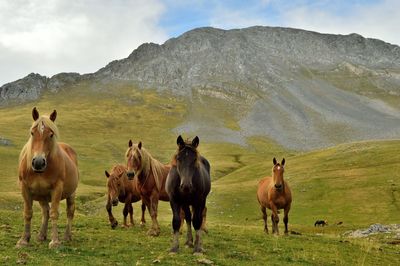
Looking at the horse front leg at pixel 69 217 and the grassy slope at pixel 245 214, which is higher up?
the horse front leg at pixel 69 217

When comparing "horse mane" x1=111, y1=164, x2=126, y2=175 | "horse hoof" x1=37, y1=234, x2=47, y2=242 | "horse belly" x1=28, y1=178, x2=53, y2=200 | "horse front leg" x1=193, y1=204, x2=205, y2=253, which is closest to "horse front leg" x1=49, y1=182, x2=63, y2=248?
"horse belly" x1=28, y1=178, x2=53, y2=200

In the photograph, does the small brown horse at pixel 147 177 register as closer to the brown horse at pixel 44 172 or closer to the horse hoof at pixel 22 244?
the brown horse at pixel 44 172

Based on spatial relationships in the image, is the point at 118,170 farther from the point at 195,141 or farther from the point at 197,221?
the point at 195,141

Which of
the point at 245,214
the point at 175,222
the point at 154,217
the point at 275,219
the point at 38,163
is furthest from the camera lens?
the point at 245,214

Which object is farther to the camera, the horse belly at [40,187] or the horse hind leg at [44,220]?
the horse hind leg at [44,220]

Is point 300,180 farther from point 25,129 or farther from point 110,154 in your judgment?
point 25,129

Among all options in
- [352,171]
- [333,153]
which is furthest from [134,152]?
[333,153]

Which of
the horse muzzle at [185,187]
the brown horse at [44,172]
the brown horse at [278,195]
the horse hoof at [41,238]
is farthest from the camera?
the brown horse at [278,195]

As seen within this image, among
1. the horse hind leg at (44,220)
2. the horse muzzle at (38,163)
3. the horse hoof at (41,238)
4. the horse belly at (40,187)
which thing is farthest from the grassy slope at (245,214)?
the horse muzzle at (38,163)

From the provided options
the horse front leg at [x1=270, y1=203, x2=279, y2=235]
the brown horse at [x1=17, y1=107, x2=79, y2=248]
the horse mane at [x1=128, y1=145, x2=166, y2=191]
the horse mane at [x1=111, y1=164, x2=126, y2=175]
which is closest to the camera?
the brown horse at [x1=17, y1=107, x2=79, y2=248]

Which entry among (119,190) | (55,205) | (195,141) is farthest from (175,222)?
(119,190)

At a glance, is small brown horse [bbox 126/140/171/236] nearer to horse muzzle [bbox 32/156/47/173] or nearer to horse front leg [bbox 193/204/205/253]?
horse front leg [bbox 193/204/205/253]

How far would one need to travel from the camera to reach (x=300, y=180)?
70.4 metres

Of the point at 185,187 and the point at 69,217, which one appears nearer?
the point at 185,187
